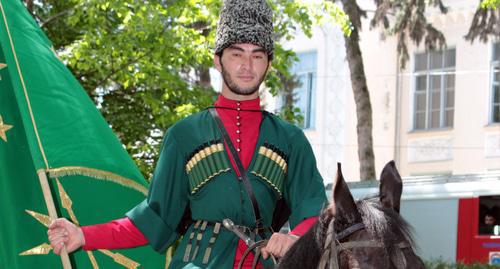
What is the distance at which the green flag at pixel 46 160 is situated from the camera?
183 inches

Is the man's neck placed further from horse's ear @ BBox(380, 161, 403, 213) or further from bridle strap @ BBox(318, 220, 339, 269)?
bridle strap @ BBox(318, 220, 339, 269)

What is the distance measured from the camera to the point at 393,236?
299 cm

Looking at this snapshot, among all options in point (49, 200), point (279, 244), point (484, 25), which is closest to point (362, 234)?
point (279, 244)

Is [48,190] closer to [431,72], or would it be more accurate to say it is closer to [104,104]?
[104,104]

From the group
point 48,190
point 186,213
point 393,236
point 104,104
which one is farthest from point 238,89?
point 104,104

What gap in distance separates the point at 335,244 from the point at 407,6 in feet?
61.4

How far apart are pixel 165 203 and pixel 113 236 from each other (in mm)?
235

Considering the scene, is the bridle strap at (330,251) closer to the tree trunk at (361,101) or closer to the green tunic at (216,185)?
the green tunic at (216,185)

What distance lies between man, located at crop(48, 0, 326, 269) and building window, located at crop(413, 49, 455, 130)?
24.3m


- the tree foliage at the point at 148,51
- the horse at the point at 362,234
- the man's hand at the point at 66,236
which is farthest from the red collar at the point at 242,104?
the tree foliage at the point at 148,51

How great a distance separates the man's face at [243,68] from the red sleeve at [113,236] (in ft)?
2.21

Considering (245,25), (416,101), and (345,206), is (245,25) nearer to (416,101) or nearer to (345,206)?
(345,206)

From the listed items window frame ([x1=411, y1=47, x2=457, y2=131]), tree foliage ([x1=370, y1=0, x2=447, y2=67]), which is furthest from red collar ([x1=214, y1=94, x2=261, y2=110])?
window frame ([x1=411, y1=47, x2=457, y2=131])

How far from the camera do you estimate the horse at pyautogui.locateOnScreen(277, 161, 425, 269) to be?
2.97 meters
